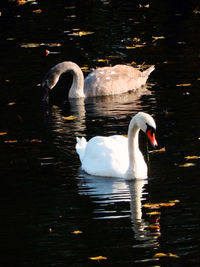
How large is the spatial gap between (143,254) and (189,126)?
546cm

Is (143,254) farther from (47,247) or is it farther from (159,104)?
(159,104)

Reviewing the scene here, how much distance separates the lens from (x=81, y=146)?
13.9 m

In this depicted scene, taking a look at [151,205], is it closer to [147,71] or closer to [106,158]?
[106,158]

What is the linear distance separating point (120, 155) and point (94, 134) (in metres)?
2.09

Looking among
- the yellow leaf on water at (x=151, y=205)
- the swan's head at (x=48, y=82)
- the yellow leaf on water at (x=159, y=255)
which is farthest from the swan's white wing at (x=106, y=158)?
the swan's head at (x=48, y=82)

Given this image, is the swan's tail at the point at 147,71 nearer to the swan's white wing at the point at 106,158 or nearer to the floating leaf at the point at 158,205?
the swan's white wing at the point at 106,158

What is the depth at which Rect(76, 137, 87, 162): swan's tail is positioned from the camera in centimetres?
1367

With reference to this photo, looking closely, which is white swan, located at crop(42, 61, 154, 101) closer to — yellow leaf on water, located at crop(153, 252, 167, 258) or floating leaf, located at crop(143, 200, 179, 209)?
floating leaf, located at crop(143, 200, 179, 209)

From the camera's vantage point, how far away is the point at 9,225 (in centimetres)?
1083

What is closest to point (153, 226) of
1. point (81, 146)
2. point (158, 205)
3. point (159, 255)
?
point (158, 205)

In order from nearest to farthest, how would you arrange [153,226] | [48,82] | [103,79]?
[153,226] < [48,82] < [103,79]

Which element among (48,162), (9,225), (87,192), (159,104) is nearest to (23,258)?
(9,225)

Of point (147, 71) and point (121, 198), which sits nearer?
point (121, 198)

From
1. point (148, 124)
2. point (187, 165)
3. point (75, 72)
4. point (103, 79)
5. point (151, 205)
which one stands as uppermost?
point (75, 72)
